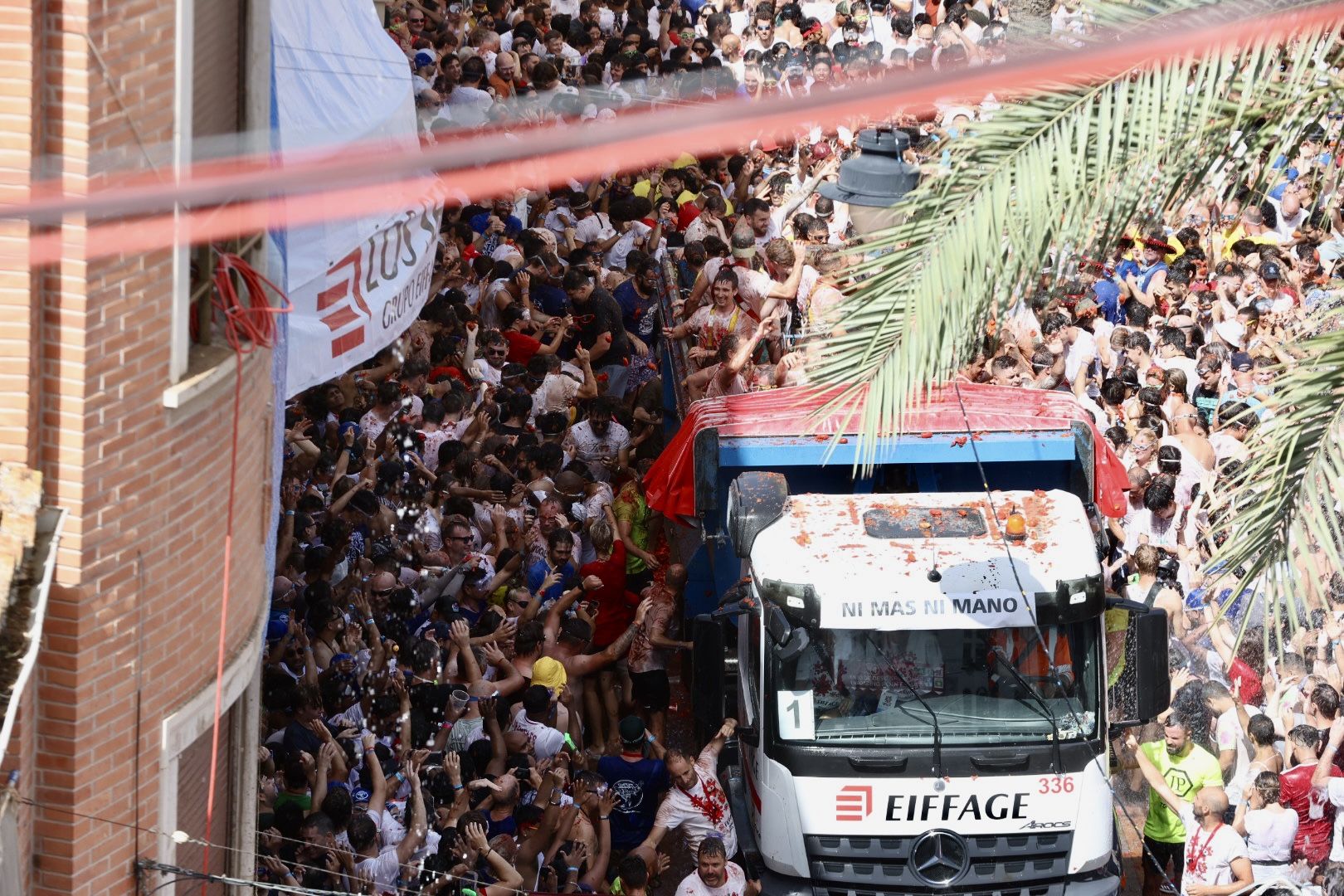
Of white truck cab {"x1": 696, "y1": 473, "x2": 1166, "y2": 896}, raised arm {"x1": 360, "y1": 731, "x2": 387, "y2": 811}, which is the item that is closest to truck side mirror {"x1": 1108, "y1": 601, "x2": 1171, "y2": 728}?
white truck cab {"x1": 696, "y1": 473, "x2": 1166, "y2": 896}

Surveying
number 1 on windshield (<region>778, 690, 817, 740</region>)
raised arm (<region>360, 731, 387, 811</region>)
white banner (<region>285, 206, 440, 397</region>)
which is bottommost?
raised arm (<region>360, 731, 387, 811</region>)

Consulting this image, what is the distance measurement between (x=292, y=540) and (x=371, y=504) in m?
0.75

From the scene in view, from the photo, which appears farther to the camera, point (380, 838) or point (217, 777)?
point (380, 838)

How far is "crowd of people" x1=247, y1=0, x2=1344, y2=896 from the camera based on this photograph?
9.73 meters

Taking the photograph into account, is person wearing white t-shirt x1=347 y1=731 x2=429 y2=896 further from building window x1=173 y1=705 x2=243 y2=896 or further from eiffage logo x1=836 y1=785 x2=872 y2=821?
eiffage logo x1=836 y1=785 x2=872 y2=821

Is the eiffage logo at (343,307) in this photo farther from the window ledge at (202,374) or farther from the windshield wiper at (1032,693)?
the windshield wiper at (1032,693)

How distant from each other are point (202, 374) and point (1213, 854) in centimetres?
597

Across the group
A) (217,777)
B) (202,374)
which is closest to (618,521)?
(217,777)

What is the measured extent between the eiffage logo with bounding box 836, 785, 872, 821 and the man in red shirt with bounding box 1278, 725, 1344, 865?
8.50 ft

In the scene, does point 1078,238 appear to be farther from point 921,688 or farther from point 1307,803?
point 1307,803

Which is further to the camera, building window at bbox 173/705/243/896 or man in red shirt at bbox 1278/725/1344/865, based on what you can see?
man in red shirt at bbox 1278/725/1344/865

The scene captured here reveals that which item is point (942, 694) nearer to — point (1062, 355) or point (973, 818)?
point (973, 818)

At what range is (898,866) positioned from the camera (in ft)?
31.3

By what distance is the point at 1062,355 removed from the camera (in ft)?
50.4
